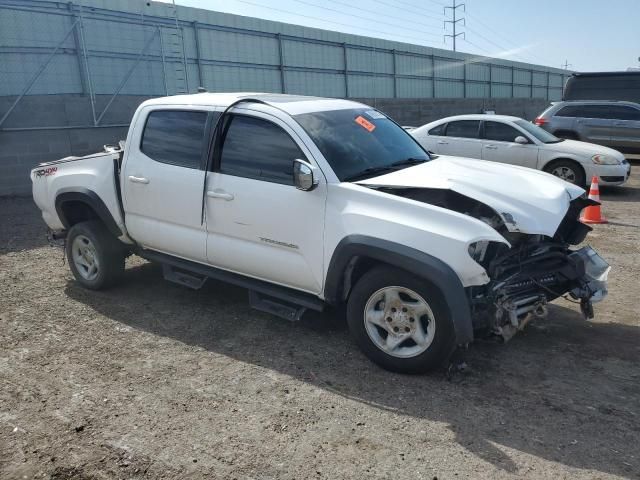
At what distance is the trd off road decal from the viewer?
18.8ft

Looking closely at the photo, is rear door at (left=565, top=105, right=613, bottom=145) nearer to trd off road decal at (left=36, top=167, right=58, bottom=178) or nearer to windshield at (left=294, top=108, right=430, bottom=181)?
windshield at (left=294, top=108, right=430, bottom=181)

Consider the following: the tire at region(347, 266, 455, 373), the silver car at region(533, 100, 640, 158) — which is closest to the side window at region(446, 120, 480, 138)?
the silver car at region(533, 100, 640, 158)

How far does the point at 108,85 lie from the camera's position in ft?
42.7

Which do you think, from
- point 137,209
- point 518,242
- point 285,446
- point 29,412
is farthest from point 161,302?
point 518,242

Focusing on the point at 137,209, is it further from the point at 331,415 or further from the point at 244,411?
the point at 331,415

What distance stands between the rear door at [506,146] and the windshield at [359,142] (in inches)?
235

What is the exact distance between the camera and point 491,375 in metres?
3.86

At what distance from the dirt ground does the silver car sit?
30.7ft

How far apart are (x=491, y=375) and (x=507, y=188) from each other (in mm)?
1360

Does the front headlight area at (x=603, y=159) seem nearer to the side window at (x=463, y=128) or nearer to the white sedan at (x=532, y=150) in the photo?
the white sedan at (x=532, y=150)

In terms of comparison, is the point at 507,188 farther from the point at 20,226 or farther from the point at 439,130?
the point at 20,226

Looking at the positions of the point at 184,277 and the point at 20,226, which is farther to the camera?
the point at 20,226

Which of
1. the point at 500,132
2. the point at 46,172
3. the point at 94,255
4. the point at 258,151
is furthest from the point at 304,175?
the point at 500,132

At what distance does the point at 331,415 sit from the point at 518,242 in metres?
Answer: 1.88
